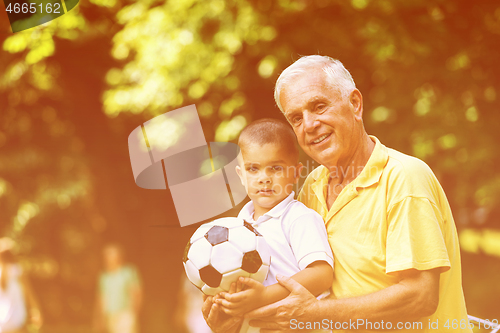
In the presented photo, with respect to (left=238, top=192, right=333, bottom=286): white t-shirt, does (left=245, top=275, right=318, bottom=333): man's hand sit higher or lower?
lower

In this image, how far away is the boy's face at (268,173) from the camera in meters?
2.01

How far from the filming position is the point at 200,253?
1.82m

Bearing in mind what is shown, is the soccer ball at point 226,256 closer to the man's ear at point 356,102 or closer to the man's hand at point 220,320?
the man's hand at point 220,320

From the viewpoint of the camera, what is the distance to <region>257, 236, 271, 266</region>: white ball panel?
1798 millimetres

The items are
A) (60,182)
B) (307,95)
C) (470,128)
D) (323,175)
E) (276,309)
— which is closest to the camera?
(276,309)

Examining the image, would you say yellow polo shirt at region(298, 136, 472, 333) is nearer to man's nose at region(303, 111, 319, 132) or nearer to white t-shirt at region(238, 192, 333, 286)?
white t-shirt at region(238, 192, 333, 286)

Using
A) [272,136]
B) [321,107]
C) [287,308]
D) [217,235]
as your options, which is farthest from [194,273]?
[321,107]

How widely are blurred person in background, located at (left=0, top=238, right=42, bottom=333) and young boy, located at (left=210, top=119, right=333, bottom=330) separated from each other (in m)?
3.02

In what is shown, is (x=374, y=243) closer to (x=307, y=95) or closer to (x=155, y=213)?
(x=307, y=95)

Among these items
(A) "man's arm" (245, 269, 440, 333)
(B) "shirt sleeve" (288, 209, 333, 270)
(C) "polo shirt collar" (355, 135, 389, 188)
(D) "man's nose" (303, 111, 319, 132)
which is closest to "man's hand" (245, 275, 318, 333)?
(A) "man's arm" (245, 269, 440, 333)

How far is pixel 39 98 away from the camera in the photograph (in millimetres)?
4168

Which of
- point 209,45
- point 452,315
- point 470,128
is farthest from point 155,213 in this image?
point 470,128

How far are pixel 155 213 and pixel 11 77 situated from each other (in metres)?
2.00

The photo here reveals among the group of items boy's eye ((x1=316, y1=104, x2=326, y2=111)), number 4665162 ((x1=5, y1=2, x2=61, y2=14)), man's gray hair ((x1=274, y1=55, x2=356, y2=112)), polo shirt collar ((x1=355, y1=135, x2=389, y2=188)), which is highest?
number 4665162 ((x1=5, y1=2, x2=61, y2=14))
